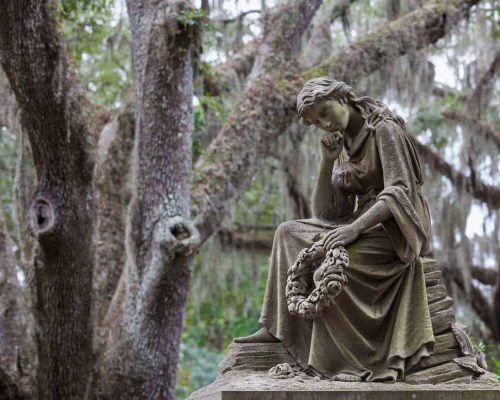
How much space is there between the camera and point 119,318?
29.0ft

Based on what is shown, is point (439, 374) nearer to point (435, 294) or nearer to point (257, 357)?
point (435, 294)

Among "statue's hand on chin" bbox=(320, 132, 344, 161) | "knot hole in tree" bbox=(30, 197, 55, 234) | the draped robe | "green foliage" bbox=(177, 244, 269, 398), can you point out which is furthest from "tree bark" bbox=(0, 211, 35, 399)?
"green foliage" bbox=(177, 244, 269, 398)

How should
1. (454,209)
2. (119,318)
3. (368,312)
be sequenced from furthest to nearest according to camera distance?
1. (454,209)
2. (119,318)
3. (368,312)

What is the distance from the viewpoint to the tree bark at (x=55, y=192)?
7.62 meters

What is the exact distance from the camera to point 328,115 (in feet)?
17.4

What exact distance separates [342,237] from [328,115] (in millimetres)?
770

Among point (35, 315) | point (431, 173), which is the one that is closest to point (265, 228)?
point (431, 173)

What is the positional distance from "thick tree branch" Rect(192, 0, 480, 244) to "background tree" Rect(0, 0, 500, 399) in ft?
0.06

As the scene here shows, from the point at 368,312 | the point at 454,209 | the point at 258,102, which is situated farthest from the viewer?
the point at 454,209

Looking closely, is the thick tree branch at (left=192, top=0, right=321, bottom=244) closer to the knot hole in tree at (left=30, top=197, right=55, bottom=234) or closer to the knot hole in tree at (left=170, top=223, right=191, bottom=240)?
the knot hole in tree at (left=170, top=223, right=191, bottom=240)

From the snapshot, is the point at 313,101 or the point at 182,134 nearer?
the point at 313,101

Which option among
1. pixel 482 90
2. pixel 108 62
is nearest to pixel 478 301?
pixel 482 90

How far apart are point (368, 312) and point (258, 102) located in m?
5.66

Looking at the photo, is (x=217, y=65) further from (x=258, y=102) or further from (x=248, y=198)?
(x=248, y=198)
